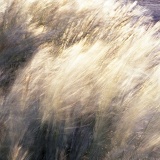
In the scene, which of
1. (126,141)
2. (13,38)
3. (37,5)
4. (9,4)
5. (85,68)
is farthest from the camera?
(37,5)

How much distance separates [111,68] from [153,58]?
2.87 feet

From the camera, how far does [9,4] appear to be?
3883 mm

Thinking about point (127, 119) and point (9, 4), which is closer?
point (127, 119)

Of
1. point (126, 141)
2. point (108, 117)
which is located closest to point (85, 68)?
point (108, 117)

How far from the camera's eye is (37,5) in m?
4.27

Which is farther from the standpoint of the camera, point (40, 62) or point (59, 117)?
point (40, 62)

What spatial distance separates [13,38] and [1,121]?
110 cm

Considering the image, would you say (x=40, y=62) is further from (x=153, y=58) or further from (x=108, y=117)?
(x=153, y=58)

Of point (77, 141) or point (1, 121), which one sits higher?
point (1, 121)

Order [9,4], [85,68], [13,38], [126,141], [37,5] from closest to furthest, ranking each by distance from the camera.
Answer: [126,141] → [85,68] → [13,38] → [9,4] → [37,5]

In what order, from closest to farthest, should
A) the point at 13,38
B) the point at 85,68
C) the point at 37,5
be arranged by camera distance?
the point at 85,68, the point at 13,38, the point at 37,5

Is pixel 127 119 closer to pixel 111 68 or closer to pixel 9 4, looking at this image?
pixel 111 68

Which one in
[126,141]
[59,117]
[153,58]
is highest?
[59,117]

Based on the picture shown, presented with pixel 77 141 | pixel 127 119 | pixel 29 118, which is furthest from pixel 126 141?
pixel 29 118
